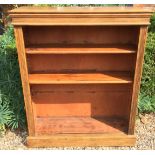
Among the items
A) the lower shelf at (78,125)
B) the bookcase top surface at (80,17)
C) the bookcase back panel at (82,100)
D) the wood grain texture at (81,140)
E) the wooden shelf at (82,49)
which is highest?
the bookcase top surface at (80,17)

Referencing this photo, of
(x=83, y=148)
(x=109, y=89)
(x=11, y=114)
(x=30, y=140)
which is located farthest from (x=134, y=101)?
(x=11, y=114)

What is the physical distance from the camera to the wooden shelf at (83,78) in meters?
2.45

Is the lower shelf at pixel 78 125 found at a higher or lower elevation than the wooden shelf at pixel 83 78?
lower

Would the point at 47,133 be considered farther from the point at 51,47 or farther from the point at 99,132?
the point at 51,47

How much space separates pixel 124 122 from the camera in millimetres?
2912

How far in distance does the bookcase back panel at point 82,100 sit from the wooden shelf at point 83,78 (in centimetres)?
28

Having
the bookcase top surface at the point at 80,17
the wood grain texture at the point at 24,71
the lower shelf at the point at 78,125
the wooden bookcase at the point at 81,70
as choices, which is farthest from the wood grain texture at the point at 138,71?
the wood grain texture at the point at 24,71

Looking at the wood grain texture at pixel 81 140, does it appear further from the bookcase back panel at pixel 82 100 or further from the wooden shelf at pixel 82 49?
the wooden shelf at pixel 82 49

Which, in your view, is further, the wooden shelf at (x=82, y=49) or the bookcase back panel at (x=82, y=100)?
the bookcase back panel at (x=82, y=100)

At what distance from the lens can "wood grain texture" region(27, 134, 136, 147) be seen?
106 inches

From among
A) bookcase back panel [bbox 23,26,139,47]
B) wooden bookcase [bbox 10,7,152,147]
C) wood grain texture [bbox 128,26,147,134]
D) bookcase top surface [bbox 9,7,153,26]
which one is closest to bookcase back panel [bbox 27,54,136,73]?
wooden bookcase [bbox 10,7,152,147]

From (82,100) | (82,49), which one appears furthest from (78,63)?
(82,100)

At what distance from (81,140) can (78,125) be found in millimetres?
214

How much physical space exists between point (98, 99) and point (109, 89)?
0.59ft
